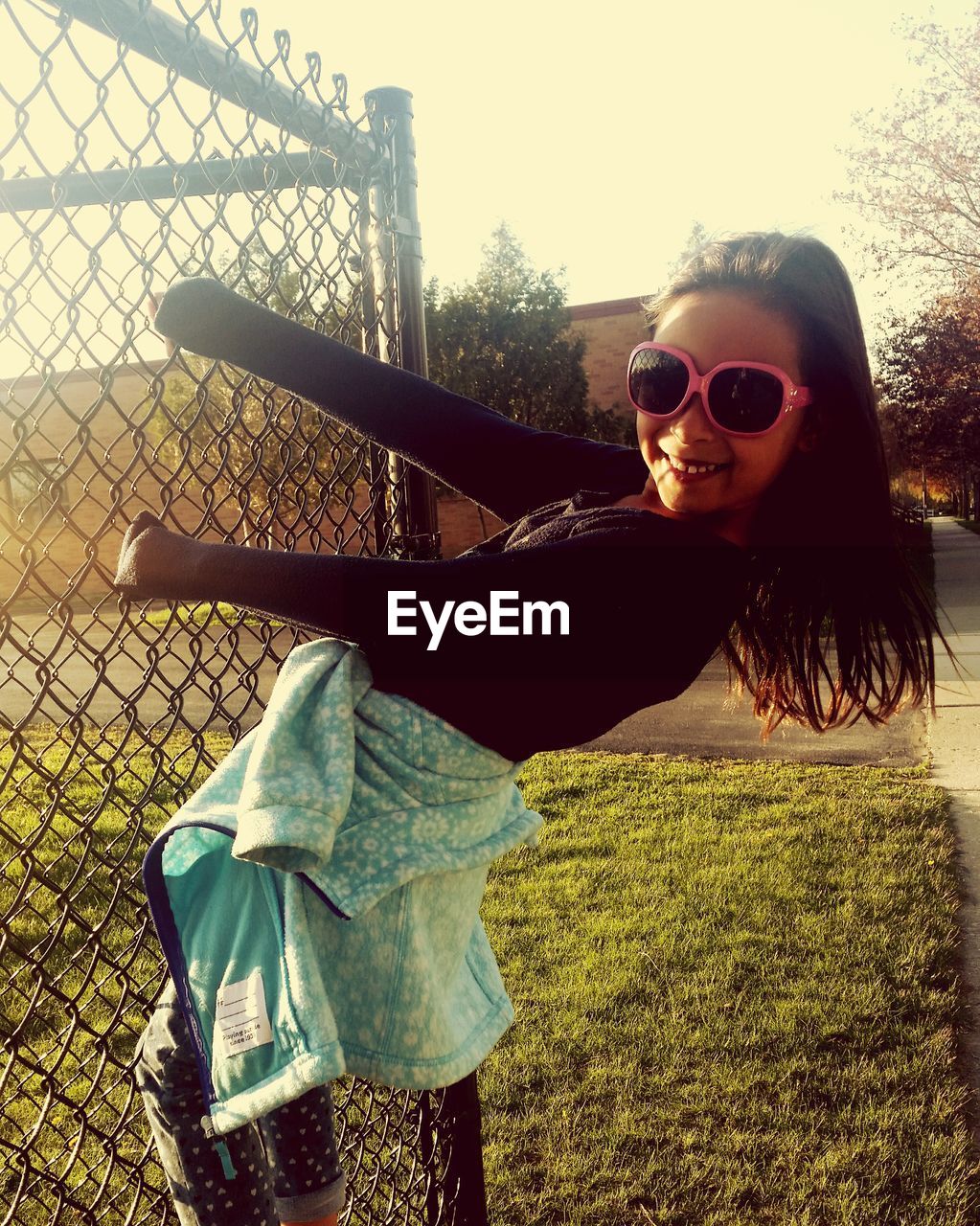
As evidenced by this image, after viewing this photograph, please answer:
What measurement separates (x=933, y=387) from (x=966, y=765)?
73.2 feet

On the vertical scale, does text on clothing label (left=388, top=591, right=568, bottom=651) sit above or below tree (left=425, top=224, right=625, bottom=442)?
below

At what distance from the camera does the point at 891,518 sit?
5.36 ft

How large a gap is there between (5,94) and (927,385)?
27272 millimetres

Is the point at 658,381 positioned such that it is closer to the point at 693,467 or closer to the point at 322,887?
the point at 693,467

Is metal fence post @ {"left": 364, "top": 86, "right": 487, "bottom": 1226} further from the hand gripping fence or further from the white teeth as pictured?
the white teeth

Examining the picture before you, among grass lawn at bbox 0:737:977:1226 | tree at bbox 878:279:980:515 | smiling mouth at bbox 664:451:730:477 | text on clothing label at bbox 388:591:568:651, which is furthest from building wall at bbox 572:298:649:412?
text on clothing label at bbox 388:591:568:651

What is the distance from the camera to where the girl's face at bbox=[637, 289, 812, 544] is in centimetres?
145

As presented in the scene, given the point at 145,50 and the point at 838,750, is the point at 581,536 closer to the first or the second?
the point at 145,50

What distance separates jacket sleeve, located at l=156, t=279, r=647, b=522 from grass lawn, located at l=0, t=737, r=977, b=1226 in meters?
0.64

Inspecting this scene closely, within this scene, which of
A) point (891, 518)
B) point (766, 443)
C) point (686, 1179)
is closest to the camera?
point (766, 443)

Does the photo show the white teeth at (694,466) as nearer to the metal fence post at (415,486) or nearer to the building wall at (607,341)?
the metal fence post at (415,486)

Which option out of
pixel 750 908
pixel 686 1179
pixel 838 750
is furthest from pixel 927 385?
pixel 686 1179

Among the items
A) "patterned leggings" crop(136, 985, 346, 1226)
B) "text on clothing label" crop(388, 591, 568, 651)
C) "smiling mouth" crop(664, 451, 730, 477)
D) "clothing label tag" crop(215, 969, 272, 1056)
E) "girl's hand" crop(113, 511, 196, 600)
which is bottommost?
"patterned leggings" crop(136, 985, 346, 1226)

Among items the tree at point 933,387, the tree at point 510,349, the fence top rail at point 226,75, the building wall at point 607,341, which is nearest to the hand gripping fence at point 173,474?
the fence top rail at point 226,75
